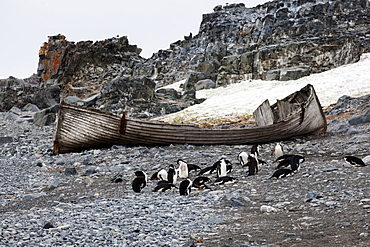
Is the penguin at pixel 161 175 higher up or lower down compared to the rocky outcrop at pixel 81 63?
lower down

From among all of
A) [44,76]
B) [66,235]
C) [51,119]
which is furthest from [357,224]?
[44,76]

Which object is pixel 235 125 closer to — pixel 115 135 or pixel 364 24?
pixel 115 135

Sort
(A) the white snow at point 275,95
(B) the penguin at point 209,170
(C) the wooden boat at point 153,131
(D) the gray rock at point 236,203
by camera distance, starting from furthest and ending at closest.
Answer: (A) the white snow at point 275,95
(C) the wooden boat at point 153,131
(B) the penguin at point 209,170
(D) the gray rock at point 236,203

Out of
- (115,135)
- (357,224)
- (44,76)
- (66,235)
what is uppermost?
(44,76)

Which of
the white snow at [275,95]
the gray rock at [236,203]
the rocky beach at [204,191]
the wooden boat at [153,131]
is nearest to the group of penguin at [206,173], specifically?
the rocky beach at [204,191]

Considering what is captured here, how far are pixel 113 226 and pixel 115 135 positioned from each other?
26.9 feet

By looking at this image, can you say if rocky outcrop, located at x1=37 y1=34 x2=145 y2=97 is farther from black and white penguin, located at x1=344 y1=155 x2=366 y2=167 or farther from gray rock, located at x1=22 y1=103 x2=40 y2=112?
black and white penguin, located at x1=344 y1=155 x2=366 y2=167

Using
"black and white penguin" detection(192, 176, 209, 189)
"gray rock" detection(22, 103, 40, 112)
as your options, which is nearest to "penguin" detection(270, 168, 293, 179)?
"black and white penguin" detection(192, 176, 209, 189)

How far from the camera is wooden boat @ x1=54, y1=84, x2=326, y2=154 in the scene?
12.5m

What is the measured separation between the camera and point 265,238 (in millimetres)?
3715

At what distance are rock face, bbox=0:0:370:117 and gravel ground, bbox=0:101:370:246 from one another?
78.2 feet

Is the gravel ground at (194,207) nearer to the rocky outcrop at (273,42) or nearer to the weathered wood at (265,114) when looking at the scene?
the weathered wood at (265,114)

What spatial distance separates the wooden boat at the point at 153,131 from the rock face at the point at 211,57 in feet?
63.6

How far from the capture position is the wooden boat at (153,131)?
12492mm
